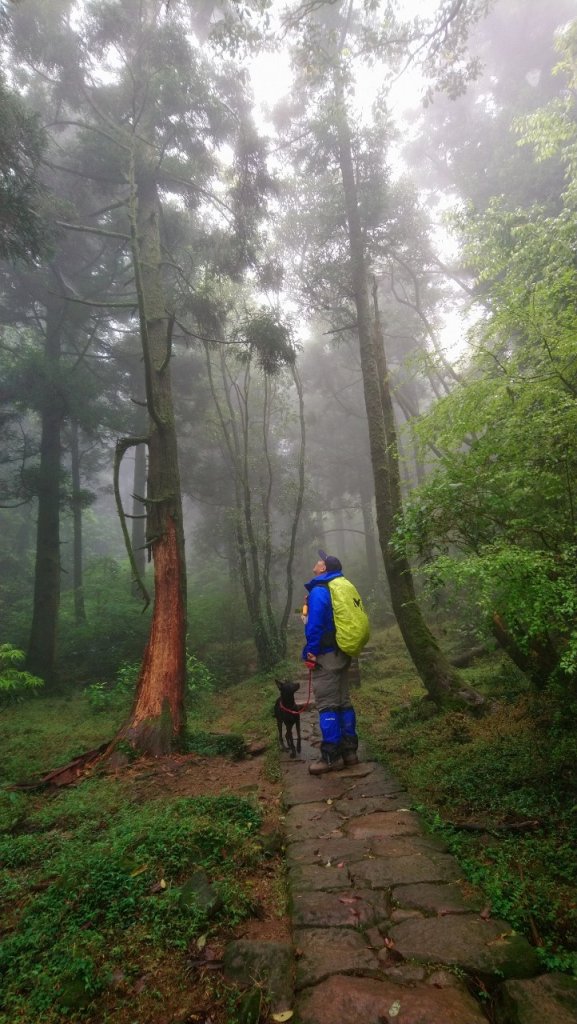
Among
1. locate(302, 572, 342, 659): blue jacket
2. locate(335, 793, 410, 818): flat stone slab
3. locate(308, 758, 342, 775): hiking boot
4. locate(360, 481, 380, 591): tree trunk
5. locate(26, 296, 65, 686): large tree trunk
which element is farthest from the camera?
locate(360, 481, 380, 591): tree trunk

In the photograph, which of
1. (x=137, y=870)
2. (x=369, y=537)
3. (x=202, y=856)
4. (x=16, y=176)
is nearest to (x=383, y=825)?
(x=202, y=856)

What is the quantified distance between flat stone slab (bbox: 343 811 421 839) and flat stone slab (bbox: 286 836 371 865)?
0.12 meters

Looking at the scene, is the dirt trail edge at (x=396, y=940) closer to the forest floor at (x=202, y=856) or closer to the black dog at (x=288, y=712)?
the forest floor at (x=202, y=856)

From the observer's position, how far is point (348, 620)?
491 centimetres

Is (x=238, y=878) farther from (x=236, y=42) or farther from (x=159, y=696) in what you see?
(x=236, y=42)

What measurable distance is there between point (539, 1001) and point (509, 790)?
6.76 feet

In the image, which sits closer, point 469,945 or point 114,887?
point 469,945

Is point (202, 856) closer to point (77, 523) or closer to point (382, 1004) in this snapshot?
point (382, 1004)

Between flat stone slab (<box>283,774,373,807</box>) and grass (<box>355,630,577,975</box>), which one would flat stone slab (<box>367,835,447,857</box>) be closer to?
grass (<box>355,630,577,975</box>)

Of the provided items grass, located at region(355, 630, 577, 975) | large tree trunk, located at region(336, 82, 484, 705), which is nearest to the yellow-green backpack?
large tree trunk, located at region(336, 82, 484, 705)

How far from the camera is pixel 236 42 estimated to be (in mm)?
8633

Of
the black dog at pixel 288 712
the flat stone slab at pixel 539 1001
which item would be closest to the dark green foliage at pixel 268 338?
the black dog at pixel 288 712

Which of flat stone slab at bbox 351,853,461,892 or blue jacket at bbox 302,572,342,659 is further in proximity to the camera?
blue jacket at bbox 302,572,342,659

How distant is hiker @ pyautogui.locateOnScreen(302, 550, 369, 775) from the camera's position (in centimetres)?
488
